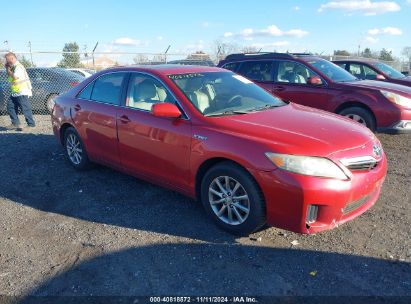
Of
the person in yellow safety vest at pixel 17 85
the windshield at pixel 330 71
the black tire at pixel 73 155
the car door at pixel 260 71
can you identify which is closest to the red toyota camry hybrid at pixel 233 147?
the black tire at pixel 73 155

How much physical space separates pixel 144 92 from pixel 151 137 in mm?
667

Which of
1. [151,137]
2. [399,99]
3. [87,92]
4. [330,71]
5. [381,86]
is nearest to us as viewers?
[151,137]

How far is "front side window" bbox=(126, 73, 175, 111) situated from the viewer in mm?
4303

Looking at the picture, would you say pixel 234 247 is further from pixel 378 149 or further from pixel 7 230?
pixel 7 230

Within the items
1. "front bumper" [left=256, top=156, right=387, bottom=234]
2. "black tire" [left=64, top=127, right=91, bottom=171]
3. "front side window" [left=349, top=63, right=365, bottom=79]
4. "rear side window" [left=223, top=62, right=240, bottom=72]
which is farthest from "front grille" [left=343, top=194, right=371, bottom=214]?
"front side window" [left=349, top=63, right=365, bottom=79]

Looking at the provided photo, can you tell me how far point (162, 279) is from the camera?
9.94 ft

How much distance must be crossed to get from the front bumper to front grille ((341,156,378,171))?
A: 0.17 feet

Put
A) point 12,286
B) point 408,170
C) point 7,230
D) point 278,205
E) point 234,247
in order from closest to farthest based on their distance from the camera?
point 12,286, point 278,205, point 234,247, point 7,230, point 408,170

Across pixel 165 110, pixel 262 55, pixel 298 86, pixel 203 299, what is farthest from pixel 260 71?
pixel 203 299

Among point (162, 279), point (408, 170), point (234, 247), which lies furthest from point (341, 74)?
point (162, 279)

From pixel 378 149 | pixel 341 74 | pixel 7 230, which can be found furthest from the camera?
pixel 341 74

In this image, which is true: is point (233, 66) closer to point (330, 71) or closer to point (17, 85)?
point (330, 71)

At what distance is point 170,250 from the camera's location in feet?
11.3

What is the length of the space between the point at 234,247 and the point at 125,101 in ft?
7.52
